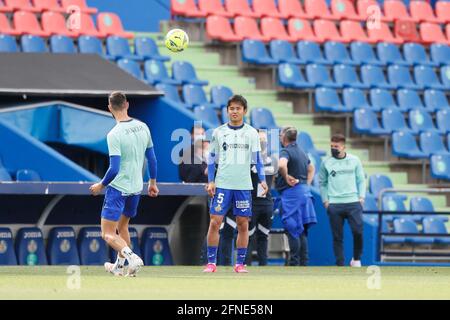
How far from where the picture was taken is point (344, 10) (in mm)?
27156

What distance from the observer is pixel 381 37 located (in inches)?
1045

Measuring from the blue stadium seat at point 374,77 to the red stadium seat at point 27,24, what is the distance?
6.04 metres

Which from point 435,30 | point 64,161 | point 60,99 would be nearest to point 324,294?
point 64,161

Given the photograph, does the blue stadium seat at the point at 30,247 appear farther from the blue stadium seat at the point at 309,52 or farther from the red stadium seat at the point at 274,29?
the red stadium seat at the point at 274,29

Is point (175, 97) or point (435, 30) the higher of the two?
point (435, 30)

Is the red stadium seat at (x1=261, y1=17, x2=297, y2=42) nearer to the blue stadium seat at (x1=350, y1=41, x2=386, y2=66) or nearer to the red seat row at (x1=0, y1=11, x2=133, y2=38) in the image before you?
the blue stadium seat at (x1=350, y1=41, x2=386, y2=66)

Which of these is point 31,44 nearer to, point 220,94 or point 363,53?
point 220,94

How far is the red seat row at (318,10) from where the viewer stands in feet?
81.2

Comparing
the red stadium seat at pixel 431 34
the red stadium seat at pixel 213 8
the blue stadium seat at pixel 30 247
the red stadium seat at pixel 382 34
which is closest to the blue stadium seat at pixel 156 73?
the red stadium seat at pixel 213 8

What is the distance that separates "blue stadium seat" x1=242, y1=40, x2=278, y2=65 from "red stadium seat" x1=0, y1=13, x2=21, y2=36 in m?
4.18

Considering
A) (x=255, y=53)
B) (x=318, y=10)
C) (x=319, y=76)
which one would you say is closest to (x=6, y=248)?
(x=255, y=53)

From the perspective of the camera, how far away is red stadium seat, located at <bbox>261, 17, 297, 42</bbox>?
25000mm
